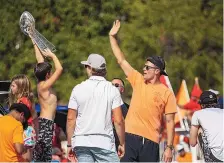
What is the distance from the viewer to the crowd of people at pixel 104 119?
31.9 feet

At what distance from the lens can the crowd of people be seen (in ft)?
31.9

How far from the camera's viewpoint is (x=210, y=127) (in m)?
11.3

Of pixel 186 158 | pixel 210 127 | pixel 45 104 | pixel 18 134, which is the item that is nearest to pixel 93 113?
pixel 18 134

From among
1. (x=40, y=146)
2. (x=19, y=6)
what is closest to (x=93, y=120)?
(x=40, y=146)

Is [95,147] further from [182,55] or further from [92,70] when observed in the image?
[182,55]

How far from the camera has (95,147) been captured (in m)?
9.70

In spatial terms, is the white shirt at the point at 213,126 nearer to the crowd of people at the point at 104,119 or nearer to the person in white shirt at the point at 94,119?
the crowd of people at the point at 104,119

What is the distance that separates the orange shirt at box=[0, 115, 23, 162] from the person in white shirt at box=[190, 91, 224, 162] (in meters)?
2.65

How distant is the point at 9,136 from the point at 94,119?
37.8 inches

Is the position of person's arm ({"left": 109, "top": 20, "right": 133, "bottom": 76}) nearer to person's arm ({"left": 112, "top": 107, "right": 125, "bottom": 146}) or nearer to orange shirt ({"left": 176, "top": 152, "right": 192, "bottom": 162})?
person's arm ({"left": 112, "top": 107, "right": 125, "bottom": 146})

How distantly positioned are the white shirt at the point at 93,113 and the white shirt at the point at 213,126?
1.85 meters

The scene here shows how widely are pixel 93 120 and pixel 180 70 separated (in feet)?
55.7

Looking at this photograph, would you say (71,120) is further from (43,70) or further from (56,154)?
(56,154)

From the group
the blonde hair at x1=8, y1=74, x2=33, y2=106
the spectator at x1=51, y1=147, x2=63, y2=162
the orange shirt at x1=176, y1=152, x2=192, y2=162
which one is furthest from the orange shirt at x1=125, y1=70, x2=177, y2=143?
the orange shirt at x1=176, y1=152, x2=192, y2=162
